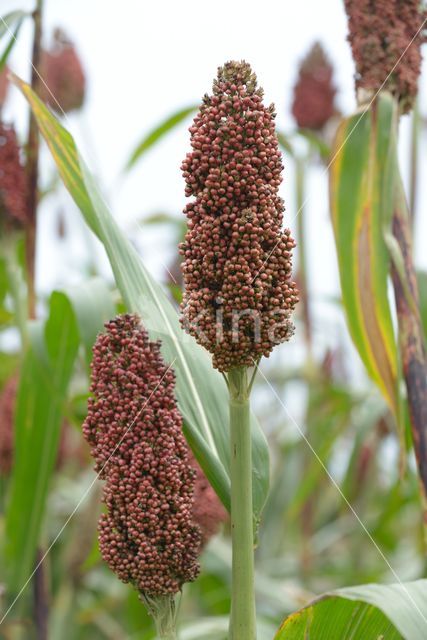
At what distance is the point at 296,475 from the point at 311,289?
2.88 ft

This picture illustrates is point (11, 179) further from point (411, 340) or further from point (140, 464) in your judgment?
point (140, 464)

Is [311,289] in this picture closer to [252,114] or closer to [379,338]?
[379,338]

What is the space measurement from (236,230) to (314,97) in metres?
2.39

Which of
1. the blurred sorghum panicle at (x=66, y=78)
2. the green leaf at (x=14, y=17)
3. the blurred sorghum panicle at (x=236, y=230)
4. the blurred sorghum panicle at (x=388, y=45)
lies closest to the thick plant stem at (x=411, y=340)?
the blurred sorghum panicle at (x=388, y=45)

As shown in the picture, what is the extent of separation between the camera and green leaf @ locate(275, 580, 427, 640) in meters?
0.98

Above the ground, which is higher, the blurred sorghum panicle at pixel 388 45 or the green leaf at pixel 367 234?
the blurred sorghum panicle at pixel 388 45

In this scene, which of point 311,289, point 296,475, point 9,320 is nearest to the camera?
point 9,320

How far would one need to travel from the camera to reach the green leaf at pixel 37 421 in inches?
70.0

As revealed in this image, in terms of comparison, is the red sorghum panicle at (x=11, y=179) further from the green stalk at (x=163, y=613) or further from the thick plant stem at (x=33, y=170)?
the green stalk at (x=163, y=613)

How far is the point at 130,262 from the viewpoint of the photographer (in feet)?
3.82

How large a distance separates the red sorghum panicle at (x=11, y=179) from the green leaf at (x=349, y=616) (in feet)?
4.32

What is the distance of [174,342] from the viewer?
1152 millimetres

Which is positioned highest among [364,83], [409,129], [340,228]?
[409,129]

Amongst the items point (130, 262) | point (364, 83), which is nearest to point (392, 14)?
point (364, 83)
